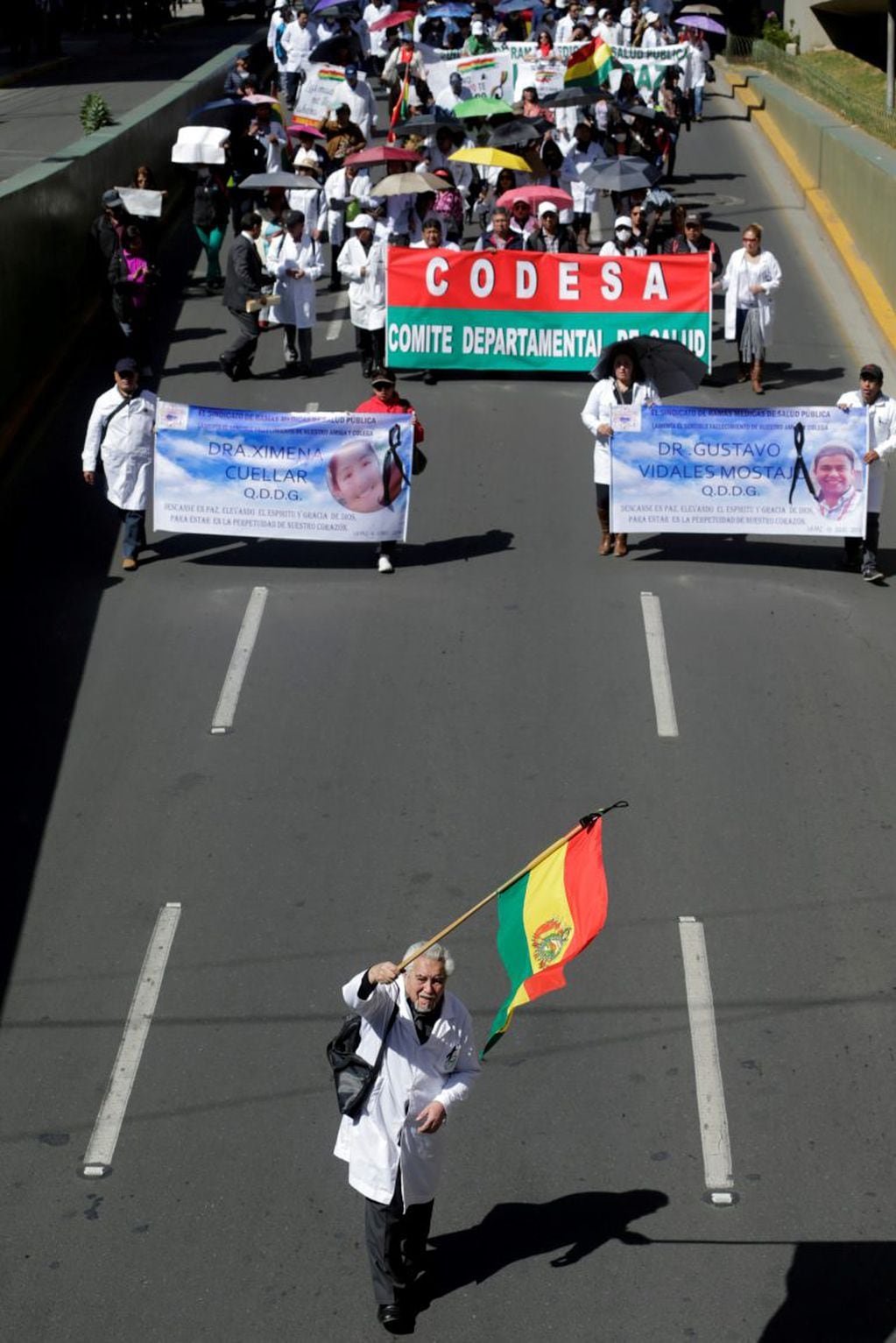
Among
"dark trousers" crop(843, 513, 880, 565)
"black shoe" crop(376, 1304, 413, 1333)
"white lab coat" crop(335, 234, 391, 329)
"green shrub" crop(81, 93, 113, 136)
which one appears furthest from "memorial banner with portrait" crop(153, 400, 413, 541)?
"green shrub" crop(81, 93, 113, 136)

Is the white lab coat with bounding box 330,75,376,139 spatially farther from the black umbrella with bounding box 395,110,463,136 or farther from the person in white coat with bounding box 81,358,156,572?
the person in white coat with bounding box 81,358,156,572

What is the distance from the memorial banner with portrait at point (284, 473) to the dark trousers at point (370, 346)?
4.92 m

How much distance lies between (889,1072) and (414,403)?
1142 cm

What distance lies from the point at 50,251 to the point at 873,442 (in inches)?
385

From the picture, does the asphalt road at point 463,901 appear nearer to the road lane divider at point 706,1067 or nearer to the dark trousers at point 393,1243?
the road lane divider at point 706,1067

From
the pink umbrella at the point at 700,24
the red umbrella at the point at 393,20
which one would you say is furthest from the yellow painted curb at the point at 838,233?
the red umbrella at the point at 393,20

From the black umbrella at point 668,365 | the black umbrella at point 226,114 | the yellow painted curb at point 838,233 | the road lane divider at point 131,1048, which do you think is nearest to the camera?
the road lane divider at point 131,1048

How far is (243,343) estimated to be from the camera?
63.7 feet

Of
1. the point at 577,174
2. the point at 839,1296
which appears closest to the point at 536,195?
the point at 577,174

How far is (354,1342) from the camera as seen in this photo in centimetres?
732

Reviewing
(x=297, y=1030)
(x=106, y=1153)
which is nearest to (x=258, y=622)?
(x=297, y=1030)

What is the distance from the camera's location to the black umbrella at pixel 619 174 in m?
21.4

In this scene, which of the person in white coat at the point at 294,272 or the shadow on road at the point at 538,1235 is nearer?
the shadow on road at the point at 538,1235

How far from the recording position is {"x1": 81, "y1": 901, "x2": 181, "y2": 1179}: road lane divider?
8.45 m
